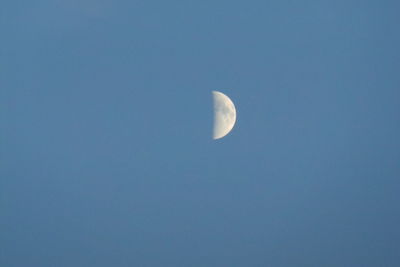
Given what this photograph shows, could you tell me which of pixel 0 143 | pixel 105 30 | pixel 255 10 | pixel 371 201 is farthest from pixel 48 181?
pixel 371 201

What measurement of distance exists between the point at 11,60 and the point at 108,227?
111 cm

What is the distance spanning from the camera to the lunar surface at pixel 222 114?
330 centimetres

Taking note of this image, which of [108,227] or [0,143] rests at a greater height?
[0,143]

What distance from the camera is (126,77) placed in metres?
3.26

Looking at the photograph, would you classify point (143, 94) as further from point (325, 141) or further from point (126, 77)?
point (325, 141)

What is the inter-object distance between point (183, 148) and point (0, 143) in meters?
1.05

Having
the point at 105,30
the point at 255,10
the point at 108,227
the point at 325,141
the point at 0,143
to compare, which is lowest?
the point at 108,227

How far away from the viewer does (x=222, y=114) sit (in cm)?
330

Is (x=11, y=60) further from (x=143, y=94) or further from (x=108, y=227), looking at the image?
(x=108, y=227)

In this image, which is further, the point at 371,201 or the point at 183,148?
the point at 371,201

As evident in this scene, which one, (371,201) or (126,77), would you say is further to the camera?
(371,201)

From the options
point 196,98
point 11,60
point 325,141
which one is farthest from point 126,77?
A: point 325,141

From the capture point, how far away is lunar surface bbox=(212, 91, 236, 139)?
3.30 metres

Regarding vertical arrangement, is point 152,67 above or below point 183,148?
above
